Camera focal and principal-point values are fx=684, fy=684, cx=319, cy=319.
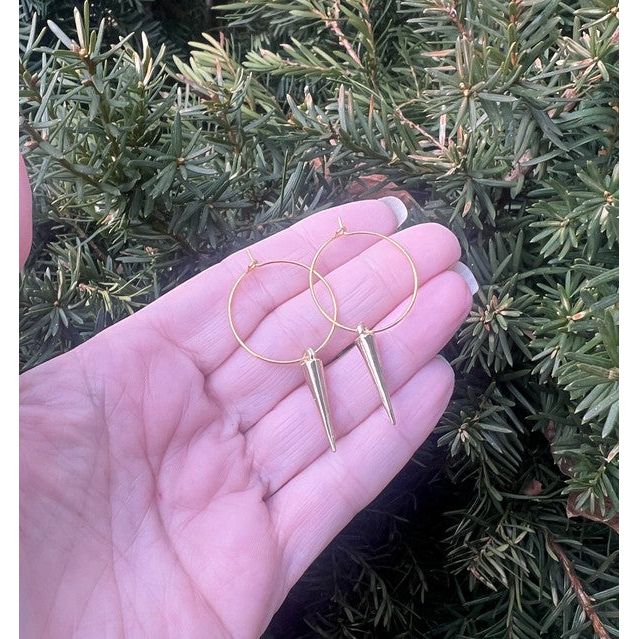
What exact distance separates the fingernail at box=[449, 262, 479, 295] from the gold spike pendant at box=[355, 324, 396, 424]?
0.43 feet

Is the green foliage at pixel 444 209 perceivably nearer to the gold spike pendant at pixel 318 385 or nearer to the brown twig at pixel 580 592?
the brown twig at pixel 580 592

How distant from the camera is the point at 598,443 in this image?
0.64m

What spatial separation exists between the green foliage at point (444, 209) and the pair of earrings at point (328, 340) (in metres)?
0.05

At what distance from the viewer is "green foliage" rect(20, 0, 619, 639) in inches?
24.3

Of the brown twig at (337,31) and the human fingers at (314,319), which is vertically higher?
the brown twig at (337,31)

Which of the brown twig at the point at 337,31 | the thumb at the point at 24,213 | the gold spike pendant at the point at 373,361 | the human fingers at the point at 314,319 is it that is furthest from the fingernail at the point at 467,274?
the thumb at the point at 24,213

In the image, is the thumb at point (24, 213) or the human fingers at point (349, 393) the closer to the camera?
the thumb at point (24, 213)

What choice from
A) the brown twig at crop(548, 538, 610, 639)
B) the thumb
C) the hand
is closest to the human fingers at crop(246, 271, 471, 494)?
the hand

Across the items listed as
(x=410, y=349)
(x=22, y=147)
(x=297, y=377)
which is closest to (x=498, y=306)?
(x=410, y=349)

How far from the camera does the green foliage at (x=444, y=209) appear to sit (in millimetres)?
618

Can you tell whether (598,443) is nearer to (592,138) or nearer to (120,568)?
(592,138)

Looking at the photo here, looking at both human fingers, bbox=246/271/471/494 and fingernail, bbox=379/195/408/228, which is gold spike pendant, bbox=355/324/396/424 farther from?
fingernail, bbox=379/195/408/228

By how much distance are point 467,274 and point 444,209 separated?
3.1 inches

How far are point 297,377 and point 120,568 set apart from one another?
0.29 metres
